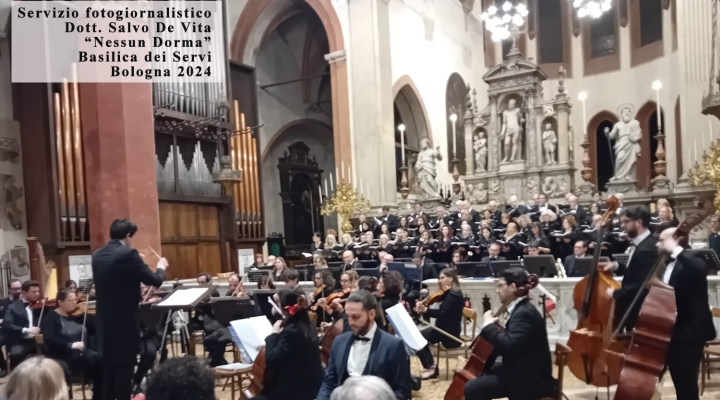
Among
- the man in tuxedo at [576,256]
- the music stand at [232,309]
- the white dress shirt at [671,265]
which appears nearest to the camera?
the white dress shirt at [671,265]

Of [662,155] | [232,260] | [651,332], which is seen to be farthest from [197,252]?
[651,332]

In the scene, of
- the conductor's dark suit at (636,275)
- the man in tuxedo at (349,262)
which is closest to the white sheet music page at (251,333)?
the conductor's dark suit at (636,275)

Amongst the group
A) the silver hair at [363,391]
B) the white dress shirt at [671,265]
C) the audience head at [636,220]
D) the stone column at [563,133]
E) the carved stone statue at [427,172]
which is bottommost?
the silver hair at [363,391]

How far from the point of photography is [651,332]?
3.14 meters

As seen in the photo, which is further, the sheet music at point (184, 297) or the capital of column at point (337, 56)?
the capital of column at point (337, 56)

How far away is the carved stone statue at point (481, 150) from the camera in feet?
46.3

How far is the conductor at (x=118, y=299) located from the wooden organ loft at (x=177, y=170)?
21.2 ft

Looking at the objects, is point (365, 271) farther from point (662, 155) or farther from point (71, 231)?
point (662, 155)

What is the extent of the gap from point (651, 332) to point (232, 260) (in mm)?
11097

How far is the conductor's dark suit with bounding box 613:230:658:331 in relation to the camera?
11.7ft

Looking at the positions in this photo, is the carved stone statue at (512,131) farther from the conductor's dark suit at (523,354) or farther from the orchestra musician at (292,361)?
the orchestra musician at (292,361)

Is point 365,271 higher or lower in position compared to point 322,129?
lower

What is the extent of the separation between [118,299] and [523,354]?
273 centimetres

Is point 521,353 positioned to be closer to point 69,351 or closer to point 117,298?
point 117,298
